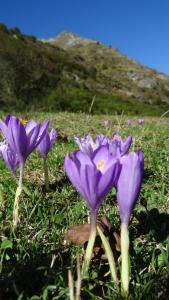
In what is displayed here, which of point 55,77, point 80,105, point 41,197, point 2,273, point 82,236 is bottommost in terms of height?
point 2,273

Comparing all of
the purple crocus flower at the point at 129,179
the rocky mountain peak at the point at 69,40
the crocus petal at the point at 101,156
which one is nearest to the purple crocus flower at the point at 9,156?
the crocus petal at the point at 101,156

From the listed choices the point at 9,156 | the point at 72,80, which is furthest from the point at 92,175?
the point at 72,80

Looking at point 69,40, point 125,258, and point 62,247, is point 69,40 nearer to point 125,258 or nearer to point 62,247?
point 62,247

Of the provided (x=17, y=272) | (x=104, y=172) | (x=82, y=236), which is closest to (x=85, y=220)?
(x=82, y=236)

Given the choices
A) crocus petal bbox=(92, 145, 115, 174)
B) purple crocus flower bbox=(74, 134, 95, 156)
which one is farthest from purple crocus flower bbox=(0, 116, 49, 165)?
crocus petal bbox=(92, 145, 115, 174)

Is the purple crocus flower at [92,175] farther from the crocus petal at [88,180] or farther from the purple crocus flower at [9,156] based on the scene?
the purple crocus flower at [9,156]

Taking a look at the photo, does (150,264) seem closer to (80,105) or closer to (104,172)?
(104,172)

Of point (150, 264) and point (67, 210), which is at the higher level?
point (67, 210)

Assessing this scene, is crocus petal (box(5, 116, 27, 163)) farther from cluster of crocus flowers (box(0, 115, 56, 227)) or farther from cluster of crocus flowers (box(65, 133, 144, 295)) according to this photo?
cluster of crocus flowers (box(65, 133, 144, 295))
